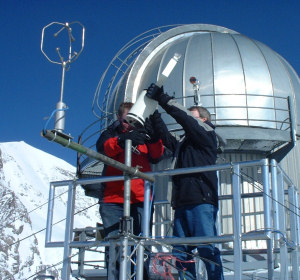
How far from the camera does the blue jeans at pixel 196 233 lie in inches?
186

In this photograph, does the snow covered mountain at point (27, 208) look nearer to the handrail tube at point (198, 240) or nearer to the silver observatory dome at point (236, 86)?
the silver observatory dome at point (236, 86)

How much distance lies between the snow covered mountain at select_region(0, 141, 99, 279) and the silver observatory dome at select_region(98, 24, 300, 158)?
60.9 meters

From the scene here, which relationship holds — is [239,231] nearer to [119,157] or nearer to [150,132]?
[150,132]

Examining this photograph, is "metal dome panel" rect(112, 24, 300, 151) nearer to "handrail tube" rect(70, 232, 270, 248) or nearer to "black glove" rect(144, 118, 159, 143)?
"black glove" rect(144, 118, 159, 143)

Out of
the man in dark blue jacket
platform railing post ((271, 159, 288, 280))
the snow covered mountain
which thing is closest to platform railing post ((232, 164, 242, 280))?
the man in dark blue jacket

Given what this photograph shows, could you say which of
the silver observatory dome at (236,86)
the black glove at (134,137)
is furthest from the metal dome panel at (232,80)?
the black glove at (134,137)

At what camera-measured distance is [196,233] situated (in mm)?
4773

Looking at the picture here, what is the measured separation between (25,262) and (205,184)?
8862 centimetres

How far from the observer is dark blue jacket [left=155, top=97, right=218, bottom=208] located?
193 inches

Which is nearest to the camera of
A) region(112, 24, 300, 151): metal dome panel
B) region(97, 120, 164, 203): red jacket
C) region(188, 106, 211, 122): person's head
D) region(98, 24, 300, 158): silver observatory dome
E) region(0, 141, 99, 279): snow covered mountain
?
region(97, 120, 164, 203): red jacket

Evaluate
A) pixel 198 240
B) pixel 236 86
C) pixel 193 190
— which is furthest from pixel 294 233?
pixel 236 86

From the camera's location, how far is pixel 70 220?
5188 millimetres

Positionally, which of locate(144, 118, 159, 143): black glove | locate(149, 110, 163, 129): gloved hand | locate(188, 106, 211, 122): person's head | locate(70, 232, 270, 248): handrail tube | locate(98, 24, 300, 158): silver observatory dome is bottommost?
locate(70, 232, 270, 248): handrail tube

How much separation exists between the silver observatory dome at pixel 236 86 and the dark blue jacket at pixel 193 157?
355cm
